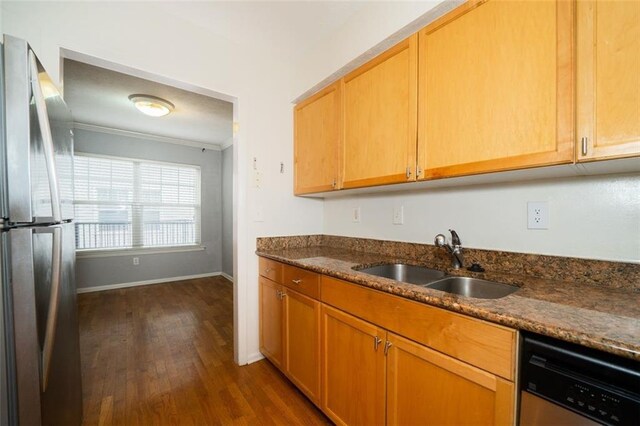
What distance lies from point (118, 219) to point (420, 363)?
4923 millimetres

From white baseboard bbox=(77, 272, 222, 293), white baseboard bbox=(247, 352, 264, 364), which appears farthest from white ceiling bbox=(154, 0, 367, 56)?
white baseboard bbox=(77, 272, 222, 293)

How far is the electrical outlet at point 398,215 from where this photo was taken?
1823 millimetres

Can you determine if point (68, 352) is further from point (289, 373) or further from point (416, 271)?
point (416, 271)

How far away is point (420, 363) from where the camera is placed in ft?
3.27

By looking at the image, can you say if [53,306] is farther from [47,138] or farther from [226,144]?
[226,144]

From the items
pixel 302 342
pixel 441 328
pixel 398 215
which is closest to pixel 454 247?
pixel 398 215

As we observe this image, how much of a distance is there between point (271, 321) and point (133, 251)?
3633 millimetres

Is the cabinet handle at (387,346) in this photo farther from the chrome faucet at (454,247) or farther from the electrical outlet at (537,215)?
the electrical outlet at (537,215)

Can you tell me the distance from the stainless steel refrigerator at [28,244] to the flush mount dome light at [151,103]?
7.12 ft

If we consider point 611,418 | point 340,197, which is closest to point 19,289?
point 611,418

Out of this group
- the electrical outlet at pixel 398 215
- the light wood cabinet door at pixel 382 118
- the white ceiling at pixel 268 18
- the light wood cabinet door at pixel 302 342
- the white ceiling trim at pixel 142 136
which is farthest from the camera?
the white ceiling trim at pixel 142 136


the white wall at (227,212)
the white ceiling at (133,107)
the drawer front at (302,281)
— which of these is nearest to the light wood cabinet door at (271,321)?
the drawer front at (302,281)

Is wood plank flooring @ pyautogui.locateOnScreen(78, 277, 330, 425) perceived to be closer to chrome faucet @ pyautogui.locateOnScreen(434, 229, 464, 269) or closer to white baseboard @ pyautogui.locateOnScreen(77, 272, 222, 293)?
white baseboard @ pyautogui.locateOnScreen(77, 272, 222, 293)

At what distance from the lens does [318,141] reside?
204 centimetres
